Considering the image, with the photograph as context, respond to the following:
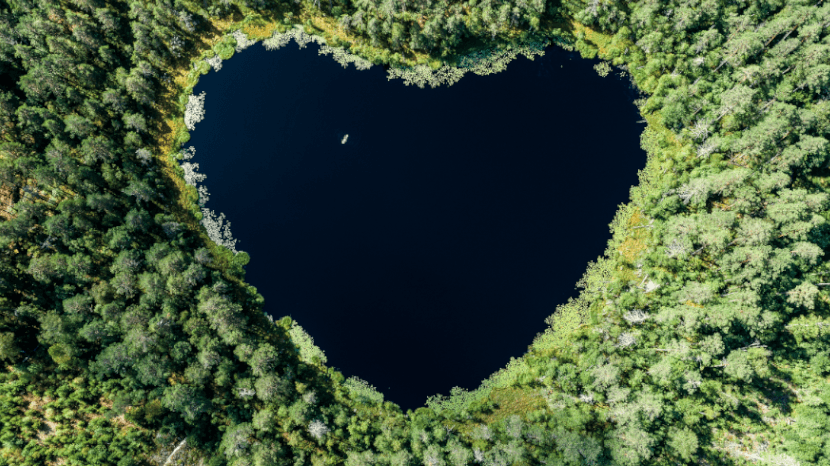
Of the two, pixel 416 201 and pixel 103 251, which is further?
pixel 416 201

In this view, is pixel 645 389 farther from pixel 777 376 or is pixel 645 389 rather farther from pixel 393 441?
pixel 393 441

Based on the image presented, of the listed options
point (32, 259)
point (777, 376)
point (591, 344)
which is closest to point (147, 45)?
point (32, 259)

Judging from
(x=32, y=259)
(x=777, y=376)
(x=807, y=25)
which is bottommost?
(x=777, y=376)

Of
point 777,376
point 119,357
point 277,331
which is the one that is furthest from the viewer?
point 277,331

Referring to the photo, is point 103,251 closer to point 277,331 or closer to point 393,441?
point 277,331

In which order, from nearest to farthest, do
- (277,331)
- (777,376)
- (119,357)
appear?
(119,357) → (777,376) → (277,331)

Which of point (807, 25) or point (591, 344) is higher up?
point (807, 25)
